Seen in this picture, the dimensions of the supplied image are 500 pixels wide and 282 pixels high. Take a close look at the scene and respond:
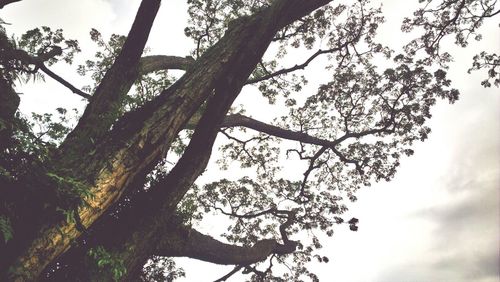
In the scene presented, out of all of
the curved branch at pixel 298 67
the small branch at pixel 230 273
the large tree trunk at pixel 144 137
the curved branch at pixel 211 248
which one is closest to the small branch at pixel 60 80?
the large tree trunk at pixel 144 137

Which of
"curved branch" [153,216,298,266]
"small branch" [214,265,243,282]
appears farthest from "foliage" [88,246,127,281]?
"small branch" [214,265,243,282]

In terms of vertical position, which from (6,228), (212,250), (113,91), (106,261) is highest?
(212,250)

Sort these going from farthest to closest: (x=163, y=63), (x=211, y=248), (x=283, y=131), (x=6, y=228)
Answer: (x=283, y=131) < (x=163, y=63) < (x=211, y=248) < (x=6, y=228)

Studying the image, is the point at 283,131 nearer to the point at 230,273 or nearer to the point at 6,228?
the point at 230,273

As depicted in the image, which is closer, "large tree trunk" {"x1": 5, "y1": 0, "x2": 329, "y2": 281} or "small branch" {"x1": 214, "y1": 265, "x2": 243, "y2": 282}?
"large tree trunk" {"x1": 5, "y1": 0, "x2": 329, "y2": 281}

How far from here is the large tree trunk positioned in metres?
3.61

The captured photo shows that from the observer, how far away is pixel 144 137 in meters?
4.13

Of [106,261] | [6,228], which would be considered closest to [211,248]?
[106,261]

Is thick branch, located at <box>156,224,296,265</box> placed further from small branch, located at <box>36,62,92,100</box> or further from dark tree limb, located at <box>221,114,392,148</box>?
small branch, located at <box>36,62,92,100</box>

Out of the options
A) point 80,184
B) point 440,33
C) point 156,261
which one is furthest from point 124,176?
point 440,33

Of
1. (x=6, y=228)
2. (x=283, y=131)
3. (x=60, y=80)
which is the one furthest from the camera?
(x=283, y=131)

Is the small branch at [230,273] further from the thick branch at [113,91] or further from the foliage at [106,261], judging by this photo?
the thick branch at [113,91]

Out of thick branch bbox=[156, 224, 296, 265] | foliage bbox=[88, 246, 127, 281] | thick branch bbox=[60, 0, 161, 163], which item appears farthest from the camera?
thick branch bbox=[156, 224, 296, 265]

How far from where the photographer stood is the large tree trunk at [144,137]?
3.61 m
